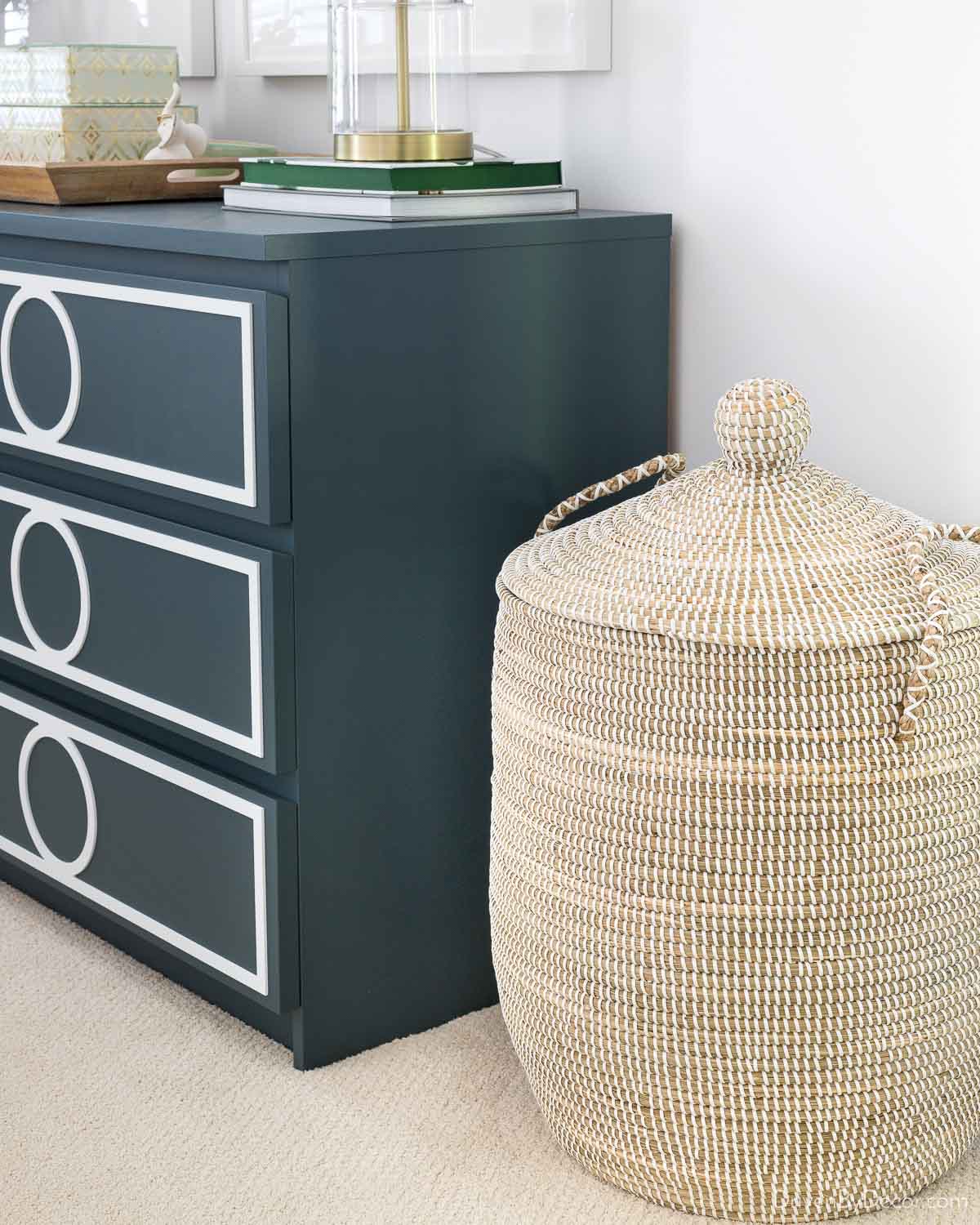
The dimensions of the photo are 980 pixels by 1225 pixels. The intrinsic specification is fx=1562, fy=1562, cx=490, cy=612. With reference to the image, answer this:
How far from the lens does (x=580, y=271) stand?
1.50m

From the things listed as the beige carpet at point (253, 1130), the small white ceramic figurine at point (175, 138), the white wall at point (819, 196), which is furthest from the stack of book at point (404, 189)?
the beige carpet at point (253, 1130)

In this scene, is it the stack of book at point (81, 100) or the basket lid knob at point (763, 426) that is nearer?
the basket lid knob at point (763, 426)

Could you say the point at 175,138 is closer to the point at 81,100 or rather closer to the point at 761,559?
the point at 81,100

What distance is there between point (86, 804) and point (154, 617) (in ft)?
0.87

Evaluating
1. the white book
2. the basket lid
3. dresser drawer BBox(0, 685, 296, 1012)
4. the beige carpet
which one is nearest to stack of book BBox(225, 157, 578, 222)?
the white book

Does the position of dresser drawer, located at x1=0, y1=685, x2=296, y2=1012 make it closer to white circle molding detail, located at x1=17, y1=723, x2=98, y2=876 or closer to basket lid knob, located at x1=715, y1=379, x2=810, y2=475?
white circle molding detail, located at x1=17, y1=723, x2=98, y2=876

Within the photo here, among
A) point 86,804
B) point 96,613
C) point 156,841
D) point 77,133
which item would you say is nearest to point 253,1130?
point 156,841

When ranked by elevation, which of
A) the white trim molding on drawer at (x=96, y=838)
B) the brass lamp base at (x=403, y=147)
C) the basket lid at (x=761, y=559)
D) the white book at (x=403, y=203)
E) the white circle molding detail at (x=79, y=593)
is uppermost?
the brass lamp base at (x=403, y=147)

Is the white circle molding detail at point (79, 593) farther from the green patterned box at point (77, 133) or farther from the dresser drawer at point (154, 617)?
the green patterned box at point (77, 133)

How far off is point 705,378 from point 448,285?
1.15 ft

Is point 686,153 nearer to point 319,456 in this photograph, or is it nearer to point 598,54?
point 598,54

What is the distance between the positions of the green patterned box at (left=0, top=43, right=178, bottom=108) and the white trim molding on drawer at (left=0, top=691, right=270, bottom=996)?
0.68 meters

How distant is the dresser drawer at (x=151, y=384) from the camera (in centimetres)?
130

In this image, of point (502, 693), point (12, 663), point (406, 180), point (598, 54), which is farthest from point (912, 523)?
point (12, 663)
